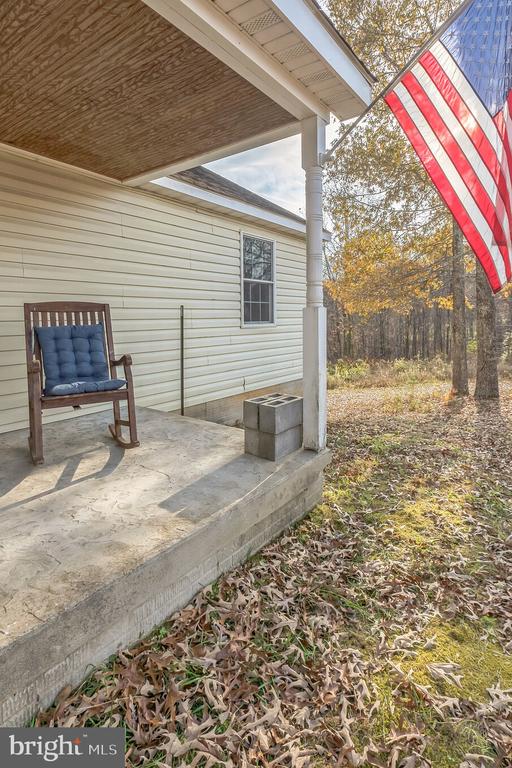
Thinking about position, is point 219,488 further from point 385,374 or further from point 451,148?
point 385,374

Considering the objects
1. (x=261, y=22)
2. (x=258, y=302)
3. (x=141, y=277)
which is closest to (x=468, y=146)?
(x=261, y=22)

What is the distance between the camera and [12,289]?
375cm

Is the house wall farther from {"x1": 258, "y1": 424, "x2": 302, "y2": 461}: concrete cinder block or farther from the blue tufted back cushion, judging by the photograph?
{"x1": 258, "y1": 424, "x2": 302, "y2": 461}: concrete cinder block

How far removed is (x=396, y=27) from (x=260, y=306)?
5350mm

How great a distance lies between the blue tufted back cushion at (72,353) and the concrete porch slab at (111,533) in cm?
56

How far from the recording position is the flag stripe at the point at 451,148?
2688mm

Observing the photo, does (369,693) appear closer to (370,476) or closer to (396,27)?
(370,476)

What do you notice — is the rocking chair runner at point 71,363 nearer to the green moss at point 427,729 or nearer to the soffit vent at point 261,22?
the soffit vent at point 261,22

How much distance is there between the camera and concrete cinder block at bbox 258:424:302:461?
2.87 metres

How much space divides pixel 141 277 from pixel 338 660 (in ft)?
14.1

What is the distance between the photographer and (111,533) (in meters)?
1.97

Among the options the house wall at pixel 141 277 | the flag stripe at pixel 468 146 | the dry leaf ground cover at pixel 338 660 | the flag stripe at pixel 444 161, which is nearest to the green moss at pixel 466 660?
the dry leaf ground cover at pixel 338 660

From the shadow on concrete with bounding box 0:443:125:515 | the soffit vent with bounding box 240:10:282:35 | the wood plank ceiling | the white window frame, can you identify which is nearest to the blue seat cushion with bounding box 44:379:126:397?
the shadow on concrete with bounding box 0:443:125:515

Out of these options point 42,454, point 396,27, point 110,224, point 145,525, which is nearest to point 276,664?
point 145,525
